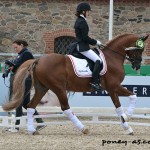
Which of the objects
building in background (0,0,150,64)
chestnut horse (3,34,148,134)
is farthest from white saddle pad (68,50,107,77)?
building in background (0,0,150,64)

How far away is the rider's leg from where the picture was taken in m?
12.1

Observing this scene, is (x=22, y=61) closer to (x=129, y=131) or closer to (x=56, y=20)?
(x=129, y=131)

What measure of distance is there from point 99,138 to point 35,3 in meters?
13.3

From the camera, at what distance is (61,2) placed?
23922mm

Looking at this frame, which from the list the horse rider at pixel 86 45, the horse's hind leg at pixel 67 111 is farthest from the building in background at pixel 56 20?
the horse's hind leg at pixel 67 111

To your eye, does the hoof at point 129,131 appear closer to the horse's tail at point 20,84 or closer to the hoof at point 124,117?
the hoof at point 124,117

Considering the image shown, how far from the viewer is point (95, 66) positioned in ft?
39.7

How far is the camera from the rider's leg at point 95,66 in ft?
39.7

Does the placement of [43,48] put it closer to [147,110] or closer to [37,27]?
[37,27]

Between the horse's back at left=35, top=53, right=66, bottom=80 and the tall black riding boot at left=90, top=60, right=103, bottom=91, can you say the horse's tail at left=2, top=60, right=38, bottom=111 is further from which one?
the tall black riding boot at left=90, top=60, right=103, bottom=91

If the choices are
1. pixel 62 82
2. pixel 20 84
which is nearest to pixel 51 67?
pixel 62 82

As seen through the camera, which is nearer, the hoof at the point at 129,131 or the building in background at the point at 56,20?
the hoof at the point at 129,131

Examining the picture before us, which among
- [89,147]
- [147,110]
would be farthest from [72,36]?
[89,147]

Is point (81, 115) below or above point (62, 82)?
below
